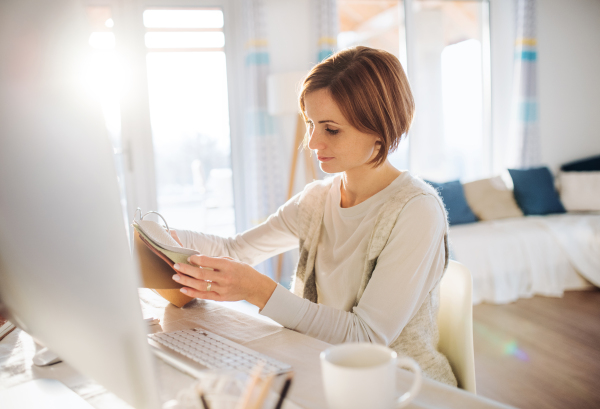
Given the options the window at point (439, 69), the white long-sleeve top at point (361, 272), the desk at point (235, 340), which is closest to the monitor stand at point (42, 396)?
the desk at point (235, 340)

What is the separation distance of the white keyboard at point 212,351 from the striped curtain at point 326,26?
3.16 meters

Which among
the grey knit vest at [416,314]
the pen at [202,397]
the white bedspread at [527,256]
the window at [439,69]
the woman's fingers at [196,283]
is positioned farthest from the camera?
the window at [439,69]

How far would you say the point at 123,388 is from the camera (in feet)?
1.32

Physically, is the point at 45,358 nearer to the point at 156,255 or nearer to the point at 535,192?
the point at 156,255

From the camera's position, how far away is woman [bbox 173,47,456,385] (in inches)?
34.9

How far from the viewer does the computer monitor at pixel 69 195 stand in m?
0.34

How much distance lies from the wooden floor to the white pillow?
1020 millimetres

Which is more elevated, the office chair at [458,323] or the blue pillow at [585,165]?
the blue pillow at [585,165]

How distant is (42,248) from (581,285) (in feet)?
12.4

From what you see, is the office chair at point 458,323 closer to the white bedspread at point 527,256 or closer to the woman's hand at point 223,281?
the woman's hand at point 223,281

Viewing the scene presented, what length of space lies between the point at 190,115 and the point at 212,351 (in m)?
3.13

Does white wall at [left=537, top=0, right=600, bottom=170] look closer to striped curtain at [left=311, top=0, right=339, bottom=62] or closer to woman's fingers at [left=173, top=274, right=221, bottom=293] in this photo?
striped curtain at [left=311, top=0, right=339, bottom=62]

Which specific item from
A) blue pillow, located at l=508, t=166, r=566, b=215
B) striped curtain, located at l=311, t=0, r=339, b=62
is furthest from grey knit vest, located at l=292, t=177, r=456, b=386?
blue pillow, located at l=508, t=166, r=566, b=215

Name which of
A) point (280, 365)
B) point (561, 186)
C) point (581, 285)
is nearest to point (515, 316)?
point (581, 285)
